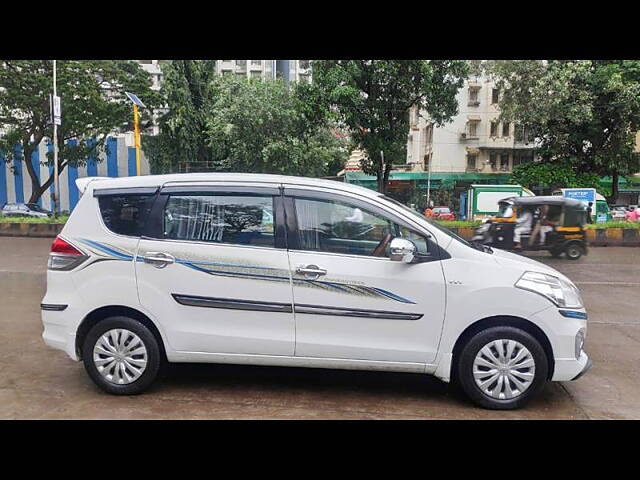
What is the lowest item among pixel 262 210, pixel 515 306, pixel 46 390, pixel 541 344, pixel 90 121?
pixel 46 390

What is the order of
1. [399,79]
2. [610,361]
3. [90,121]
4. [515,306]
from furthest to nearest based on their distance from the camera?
1. [90,121]
2. [399,79]
3. [610,361]
4. [515,306]

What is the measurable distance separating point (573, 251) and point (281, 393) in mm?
11840

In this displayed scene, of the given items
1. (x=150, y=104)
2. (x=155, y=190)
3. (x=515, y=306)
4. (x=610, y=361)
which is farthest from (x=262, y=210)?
(x=150, y=104)

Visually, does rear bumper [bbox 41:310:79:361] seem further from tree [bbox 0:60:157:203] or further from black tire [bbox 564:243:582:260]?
tree [bbox 0:60:157:203]

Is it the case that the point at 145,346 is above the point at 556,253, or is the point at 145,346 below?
above

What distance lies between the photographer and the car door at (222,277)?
398 cm

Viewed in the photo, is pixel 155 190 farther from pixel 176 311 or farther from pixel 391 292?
pixel 391 292

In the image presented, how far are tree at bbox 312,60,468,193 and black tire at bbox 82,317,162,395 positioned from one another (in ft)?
49.9

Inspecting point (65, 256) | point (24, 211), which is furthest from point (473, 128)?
point (65, 256)

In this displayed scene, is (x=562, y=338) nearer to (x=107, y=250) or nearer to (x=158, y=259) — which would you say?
(x=158, y=259)

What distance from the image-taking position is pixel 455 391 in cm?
432

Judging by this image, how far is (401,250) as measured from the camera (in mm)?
3826

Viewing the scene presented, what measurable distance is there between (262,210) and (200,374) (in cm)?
174

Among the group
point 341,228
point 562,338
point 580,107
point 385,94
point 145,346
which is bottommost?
point 145,346
